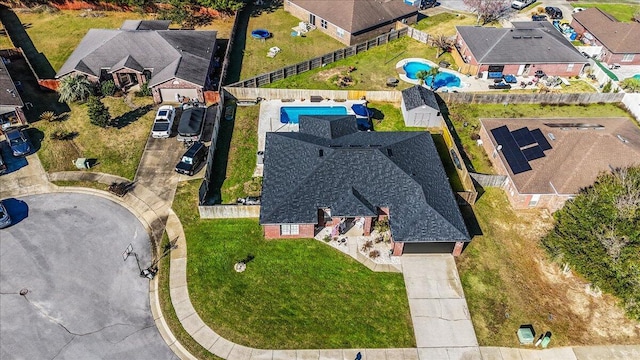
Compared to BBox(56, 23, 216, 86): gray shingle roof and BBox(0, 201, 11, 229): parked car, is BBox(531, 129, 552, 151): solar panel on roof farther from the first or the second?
BBox(0, 201, 11, 229): parked car

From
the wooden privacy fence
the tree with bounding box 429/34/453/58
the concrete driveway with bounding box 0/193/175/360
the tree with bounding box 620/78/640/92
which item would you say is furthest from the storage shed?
the concrete driveway with bounding box 0/193/175/360

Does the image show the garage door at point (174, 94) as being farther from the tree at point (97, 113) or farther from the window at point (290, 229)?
the window at point (290, 229)

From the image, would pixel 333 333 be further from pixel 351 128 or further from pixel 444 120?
pixel 444 120

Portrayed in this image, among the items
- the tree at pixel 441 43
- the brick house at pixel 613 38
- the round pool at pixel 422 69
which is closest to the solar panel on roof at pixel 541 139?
the round pool at pixel 422 69

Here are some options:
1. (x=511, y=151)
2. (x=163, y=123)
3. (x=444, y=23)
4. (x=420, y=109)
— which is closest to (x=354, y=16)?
(x=444, y=23)

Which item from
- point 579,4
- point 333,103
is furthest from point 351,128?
point 579,4
